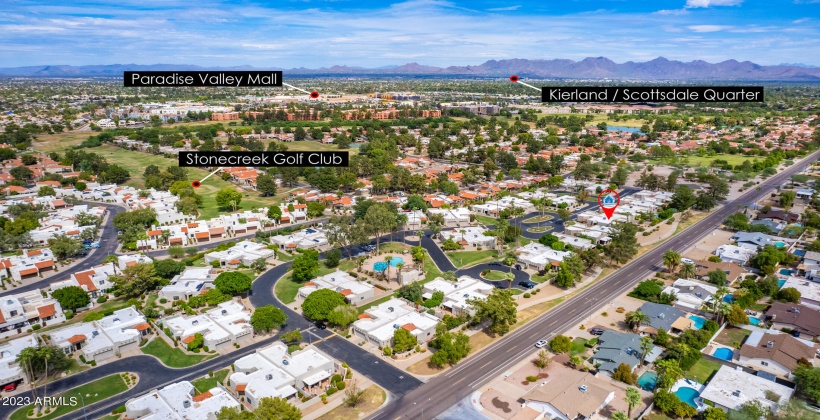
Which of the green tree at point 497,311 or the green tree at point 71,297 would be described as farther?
the green tree at point 71,297

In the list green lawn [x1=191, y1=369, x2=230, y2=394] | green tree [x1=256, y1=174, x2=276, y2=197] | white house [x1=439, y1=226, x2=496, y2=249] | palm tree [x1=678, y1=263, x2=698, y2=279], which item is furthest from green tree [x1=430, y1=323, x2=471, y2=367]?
green tree [x1=256, y1=174, x2=276, y2=197]

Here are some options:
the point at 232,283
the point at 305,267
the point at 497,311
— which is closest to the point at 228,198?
the point at 305,267

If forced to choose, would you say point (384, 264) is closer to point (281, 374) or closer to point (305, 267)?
point (305, 267)

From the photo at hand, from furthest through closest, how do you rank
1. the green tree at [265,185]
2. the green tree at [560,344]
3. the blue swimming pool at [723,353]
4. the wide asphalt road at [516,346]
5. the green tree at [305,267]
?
the green tree at [265,185] → the green tree at [305,267] → the green tree at [560,344] → the blue swimming pool at [723,353] → the wide asphalt road at [516,346]

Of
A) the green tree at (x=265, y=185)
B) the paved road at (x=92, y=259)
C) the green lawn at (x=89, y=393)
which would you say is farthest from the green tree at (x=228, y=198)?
the green lawn at (x=89, y=393)

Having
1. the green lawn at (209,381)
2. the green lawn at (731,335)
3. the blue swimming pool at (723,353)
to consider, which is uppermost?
the green lawn at (731,335)

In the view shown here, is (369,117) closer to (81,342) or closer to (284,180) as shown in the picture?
(284,180)

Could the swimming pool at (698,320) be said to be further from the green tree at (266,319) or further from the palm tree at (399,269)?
the green tree at (266,319)

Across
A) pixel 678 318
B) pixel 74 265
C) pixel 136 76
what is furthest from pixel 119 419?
pixel 678 318
